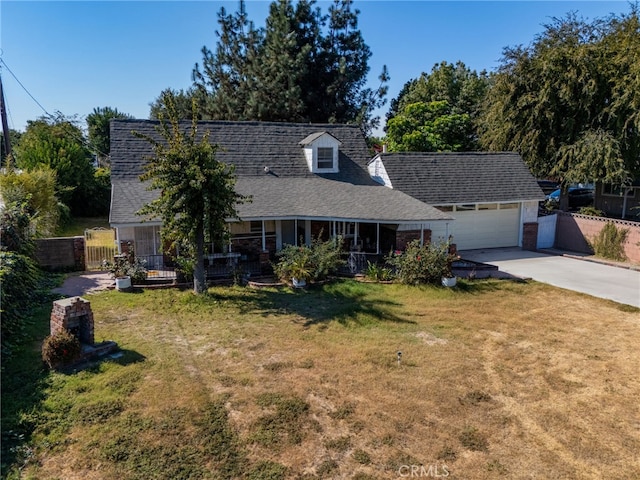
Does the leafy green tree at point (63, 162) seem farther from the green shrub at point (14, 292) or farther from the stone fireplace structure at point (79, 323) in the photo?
the stone fireplace structure at point (79, 323)

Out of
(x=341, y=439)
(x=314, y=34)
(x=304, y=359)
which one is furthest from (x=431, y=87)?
(x=341, y=439)

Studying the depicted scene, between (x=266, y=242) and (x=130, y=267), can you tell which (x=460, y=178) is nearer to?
(x=266, y=242)

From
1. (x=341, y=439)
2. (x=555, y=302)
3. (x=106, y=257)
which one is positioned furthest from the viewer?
(x=106, y=257)

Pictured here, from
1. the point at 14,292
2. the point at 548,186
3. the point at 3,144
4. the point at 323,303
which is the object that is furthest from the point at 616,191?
the point at 3,144

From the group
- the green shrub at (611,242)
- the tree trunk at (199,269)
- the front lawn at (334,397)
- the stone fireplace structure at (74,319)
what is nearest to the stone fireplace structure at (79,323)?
the stone fireplace structure at (74,319)

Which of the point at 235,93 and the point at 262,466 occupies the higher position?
the point at 235,93

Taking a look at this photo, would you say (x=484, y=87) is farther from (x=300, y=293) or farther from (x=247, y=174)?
(x=300, y=293)
